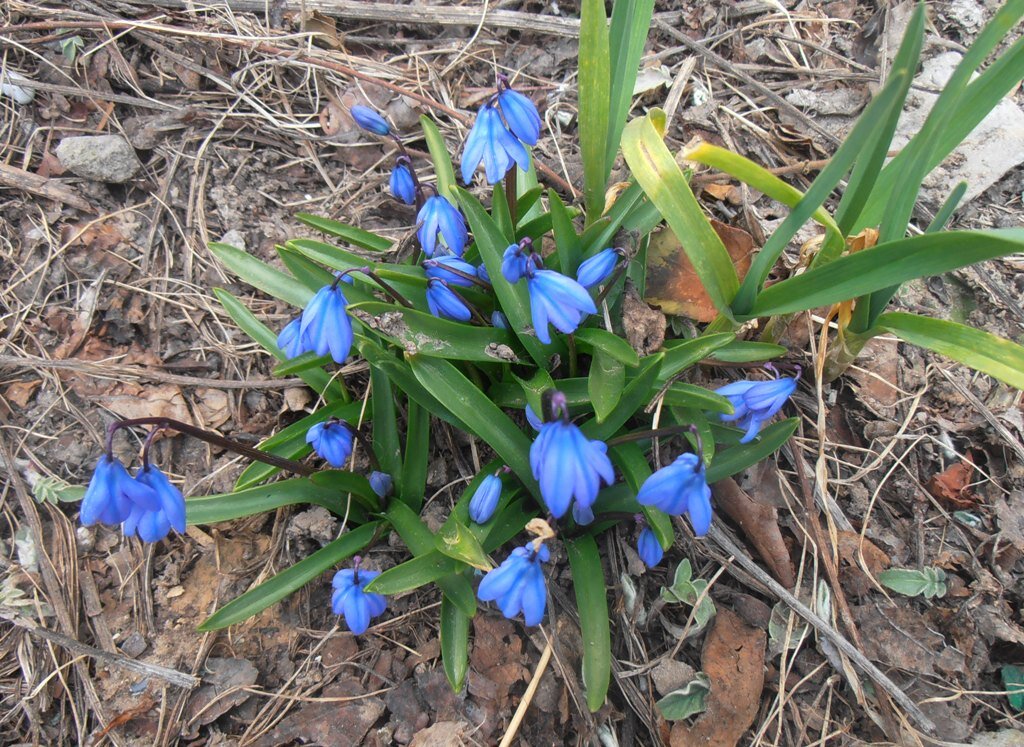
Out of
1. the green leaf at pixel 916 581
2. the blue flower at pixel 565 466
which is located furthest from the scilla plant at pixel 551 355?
the green leaf at pixel 916 581

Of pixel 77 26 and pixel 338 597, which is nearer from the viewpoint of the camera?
pixel 338 597

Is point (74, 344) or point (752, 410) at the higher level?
point (752, 410)

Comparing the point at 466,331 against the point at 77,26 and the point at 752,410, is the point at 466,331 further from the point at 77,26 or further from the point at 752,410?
the point at 77,26

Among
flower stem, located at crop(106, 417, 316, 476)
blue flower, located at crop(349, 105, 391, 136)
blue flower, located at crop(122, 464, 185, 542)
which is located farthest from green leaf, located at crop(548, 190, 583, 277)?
blue flower, located at crop(122, 464, 185, 542)

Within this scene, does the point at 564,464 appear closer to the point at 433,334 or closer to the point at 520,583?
the point at 520,583

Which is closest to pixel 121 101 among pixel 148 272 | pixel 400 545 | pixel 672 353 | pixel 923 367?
pixel 148 272

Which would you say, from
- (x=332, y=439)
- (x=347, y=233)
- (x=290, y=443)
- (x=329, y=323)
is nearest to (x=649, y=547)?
(x=332, y=439)

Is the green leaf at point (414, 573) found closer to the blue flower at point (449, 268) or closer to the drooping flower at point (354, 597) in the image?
the drooping flower at point (354, 597)
